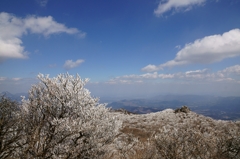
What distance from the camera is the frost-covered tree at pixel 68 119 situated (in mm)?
15398

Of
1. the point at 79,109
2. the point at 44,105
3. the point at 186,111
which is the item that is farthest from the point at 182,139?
the point at 186,111

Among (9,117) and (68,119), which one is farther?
(68,119)

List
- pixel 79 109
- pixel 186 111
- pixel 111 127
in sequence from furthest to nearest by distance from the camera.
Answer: pixel 186 111
pixel 111 127
pixel 79 109

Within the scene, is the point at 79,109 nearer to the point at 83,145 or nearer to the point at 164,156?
the point at 83,145

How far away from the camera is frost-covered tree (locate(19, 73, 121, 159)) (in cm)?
1540

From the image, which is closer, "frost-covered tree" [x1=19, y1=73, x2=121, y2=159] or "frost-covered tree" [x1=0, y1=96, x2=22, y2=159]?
"frost-covered tree" [x1=0, y1=96, x2=22, y2=159]

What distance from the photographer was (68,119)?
15.9 metres

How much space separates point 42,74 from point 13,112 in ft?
16.5

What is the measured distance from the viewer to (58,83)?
62.5 ft

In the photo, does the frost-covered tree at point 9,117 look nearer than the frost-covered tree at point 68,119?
Yes

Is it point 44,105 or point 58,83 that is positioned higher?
point 58,83

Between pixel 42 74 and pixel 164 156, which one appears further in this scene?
pixel 42 74

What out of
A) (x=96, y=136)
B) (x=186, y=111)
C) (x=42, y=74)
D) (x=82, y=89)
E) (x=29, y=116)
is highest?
(x=42, y=74)

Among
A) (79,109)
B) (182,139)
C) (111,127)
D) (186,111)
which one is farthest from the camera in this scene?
(186,111)
